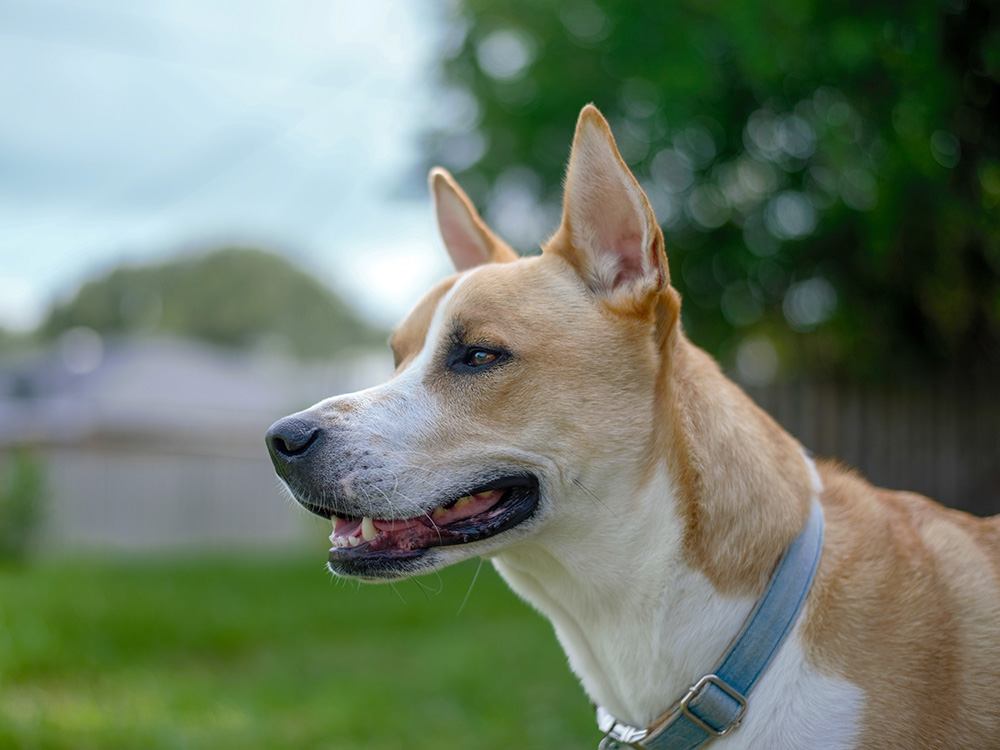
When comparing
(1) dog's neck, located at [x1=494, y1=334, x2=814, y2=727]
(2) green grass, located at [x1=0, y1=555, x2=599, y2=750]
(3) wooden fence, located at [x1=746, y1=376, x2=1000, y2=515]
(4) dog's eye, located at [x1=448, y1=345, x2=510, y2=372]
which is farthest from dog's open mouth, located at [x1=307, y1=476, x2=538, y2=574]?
(3) wooden fence, located at [x1=746, y1=376, x2=1000, y2=515]

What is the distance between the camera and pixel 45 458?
1122 centimetres

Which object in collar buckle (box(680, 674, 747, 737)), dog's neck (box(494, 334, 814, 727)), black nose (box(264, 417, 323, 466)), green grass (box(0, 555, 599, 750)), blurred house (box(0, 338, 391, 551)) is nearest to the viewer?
Answer: collar buckle (box(680, 674, 747, 737))

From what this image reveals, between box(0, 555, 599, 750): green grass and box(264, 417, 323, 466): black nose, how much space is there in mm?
1001

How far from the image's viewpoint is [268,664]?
6473mm

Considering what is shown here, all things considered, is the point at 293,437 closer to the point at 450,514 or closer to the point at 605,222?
the point at 450,514

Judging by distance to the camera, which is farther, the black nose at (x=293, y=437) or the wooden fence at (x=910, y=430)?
the wooden fence at (x=910, y=430)

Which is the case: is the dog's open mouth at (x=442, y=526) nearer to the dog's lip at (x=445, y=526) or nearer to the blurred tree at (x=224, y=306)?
the dog's lip at (x=445, y=526)

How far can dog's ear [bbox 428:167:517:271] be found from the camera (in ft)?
10.7

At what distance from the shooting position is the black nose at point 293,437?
2295mm

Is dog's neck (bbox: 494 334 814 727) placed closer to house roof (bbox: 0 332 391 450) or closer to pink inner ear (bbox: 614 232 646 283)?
pink inner ear (bbox: 614 232 646 283)

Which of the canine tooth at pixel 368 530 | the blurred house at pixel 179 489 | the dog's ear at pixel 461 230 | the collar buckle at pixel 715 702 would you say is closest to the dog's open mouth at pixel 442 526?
the canine tooth at pixel 368 530

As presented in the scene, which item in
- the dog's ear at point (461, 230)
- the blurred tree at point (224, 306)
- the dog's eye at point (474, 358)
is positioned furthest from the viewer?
the blurred tree at point (224, 306)

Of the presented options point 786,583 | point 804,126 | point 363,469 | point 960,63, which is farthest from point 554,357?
point 804,126

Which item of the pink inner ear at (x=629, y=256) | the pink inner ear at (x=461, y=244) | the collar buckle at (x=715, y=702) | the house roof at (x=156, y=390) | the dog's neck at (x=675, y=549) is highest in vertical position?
the pink inner ear at (x=629, y=256)
